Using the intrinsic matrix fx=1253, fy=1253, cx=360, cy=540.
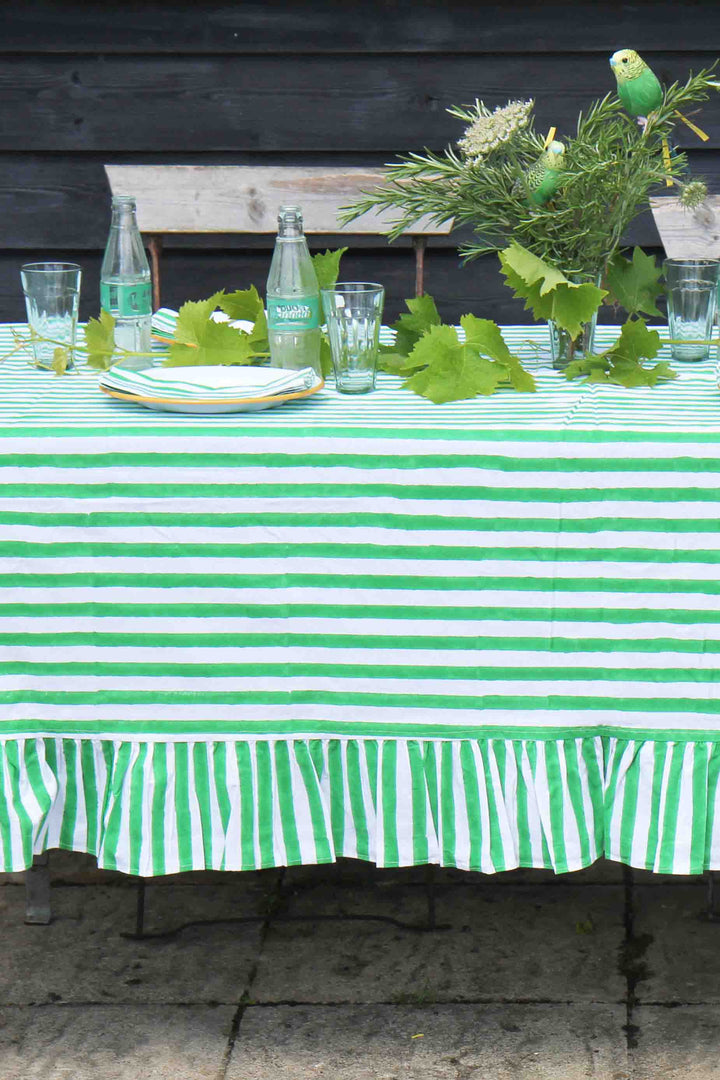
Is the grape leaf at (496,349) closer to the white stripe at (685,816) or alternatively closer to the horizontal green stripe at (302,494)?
the horizontal green stripe at (302,494)

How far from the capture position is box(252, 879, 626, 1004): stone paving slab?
1.91 meters

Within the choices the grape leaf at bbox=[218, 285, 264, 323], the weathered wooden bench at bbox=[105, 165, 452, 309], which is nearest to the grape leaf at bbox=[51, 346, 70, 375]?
the grape leaf at bbox=[218, 285, 264, 323]

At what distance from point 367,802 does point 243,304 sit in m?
0.92

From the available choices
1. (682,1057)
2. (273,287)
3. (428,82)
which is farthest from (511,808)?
(428,82)

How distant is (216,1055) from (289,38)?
2.82m

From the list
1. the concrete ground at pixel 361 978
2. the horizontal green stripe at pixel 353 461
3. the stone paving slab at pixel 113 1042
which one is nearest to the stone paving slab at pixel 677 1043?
the concrete ground at pixel 361 978

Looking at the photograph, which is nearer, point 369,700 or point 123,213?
point 369,700

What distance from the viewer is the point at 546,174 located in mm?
1771

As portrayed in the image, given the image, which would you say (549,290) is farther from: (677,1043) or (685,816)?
(677,1043)

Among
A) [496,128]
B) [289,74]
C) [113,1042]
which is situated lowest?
[113,1042]

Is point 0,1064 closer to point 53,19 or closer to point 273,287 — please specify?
point 273,287

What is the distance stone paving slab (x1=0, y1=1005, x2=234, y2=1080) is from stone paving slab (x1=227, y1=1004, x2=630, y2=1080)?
47 mm

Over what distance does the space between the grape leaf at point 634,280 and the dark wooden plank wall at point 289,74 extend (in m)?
1.78

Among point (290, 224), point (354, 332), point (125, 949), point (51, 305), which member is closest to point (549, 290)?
point (354, 332)
